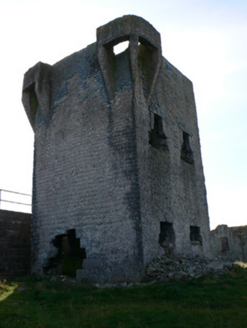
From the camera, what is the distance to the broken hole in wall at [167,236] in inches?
409

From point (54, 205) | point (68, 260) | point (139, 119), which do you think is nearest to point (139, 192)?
point (139, 119)

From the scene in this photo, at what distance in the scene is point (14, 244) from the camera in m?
11.9

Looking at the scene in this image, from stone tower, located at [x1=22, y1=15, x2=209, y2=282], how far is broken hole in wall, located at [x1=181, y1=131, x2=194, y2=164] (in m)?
0.04

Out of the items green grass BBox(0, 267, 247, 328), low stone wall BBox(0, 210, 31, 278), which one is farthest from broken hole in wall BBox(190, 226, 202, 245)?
low stone wall BBox(0, 210, 31, 278)

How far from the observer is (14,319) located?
5773 mm

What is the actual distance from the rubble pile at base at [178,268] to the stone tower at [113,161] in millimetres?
239

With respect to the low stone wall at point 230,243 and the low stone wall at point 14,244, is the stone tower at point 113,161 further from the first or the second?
the low stone wall at point 230,243

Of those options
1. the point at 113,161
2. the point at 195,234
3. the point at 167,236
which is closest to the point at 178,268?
the point at 167,236

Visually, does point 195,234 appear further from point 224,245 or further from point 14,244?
point 224,245

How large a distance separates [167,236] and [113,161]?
2971 mm

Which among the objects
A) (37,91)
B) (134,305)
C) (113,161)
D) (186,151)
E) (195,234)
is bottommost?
(134,305)

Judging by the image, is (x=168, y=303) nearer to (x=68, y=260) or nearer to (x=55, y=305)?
(x=55, y=305)

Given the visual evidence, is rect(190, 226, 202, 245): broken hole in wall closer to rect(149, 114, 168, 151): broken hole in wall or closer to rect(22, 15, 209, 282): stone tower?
rect(22, 15, 209, 282): stone tower

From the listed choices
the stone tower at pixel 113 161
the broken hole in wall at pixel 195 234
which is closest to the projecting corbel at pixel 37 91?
the stone tower at pixel 113 161
